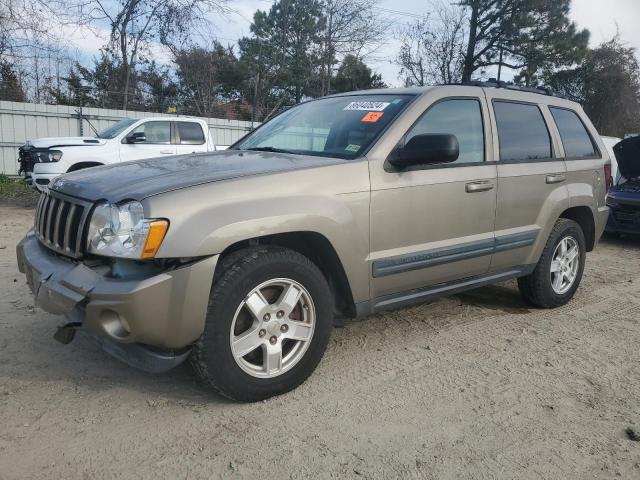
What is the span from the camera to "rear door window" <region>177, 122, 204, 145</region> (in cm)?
1108

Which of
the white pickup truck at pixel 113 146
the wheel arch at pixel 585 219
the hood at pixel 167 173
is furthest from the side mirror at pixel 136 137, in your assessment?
the wheel arch at pixel 585 219

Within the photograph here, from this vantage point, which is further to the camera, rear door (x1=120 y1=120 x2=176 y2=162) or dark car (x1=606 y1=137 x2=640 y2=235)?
rear door (x1=120 y1=120 x2=176 y2=162)

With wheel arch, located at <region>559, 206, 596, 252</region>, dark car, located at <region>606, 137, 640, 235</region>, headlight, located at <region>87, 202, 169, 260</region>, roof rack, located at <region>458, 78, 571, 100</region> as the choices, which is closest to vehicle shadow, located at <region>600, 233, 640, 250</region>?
dark car, located at <region>606, 137, 640, 235</region>

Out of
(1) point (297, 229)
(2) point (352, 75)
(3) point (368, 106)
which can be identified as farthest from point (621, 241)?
(2) point (352, 75)

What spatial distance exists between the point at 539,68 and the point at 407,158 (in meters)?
24.1

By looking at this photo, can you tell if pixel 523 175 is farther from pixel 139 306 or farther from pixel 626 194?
pixel 626 194

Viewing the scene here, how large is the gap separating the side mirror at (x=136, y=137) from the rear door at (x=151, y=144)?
0.19ft

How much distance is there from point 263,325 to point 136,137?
27.8 ft

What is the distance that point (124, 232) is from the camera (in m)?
2.61

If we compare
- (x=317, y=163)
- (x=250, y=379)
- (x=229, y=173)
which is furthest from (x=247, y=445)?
(x=317, y=163)

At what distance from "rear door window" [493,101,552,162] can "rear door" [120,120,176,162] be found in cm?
780

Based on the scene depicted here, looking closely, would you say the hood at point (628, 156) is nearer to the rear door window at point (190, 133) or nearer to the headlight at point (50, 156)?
the rear door window at point (190, 133)

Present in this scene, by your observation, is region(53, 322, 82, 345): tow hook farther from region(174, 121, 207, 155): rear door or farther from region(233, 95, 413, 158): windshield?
region(174, 121, 207, 155): rear door

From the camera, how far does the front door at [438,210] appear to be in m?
3.36
